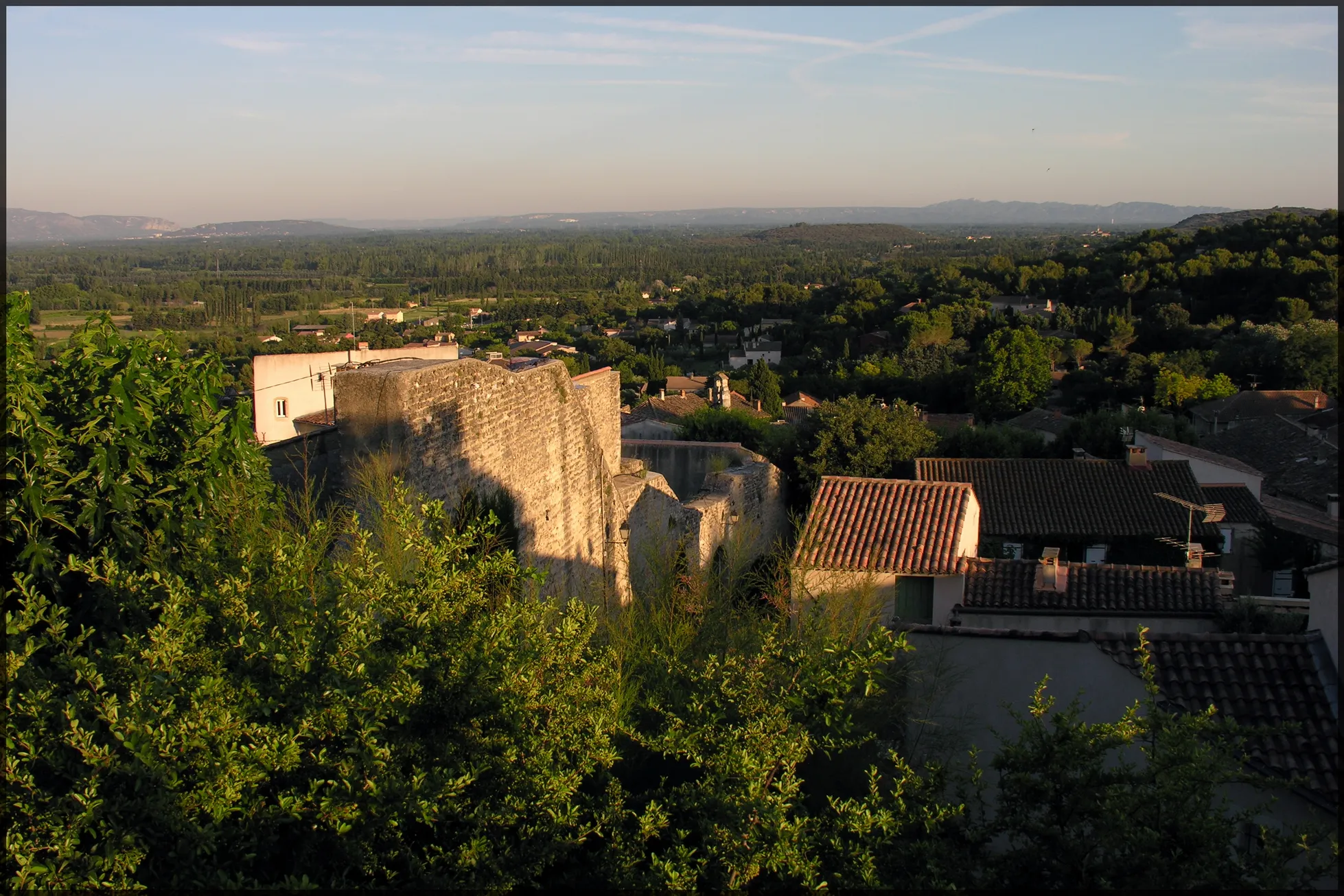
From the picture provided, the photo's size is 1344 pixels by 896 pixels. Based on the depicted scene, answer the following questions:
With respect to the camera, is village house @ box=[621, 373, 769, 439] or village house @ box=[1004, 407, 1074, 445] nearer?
village house @ box=[621, 373, 769, 439]

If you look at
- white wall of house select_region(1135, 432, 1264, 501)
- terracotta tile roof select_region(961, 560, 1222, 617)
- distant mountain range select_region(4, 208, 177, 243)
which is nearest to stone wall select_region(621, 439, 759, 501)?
terracotta tile roof select_region(961, 560, 1222, 617)

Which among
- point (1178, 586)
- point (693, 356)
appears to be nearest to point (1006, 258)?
point (693, 356)

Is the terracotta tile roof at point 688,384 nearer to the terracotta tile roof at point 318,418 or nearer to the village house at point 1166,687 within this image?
the terracotta tile roof at point 318,418

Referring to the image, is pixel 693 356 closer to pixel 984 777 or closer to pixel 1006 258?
pixel 1006 258

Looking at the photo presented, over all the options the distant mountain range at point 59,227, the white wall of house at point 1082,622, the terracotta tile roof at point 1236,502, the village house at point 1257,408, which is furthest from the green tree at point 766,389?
the distant mountain range at point 59,227

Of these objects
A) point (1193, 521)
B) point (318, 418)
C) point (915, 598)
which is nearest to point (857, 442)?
point (1193, 521)

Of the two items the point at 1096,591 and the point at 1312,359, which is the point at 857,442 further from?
the point at 1312,359

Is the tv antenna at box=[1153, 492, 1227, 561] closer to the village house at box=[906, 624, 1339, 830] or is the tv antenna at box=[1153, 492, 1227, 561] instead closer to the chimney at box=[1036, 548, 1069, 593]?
the chimney at box=[1036, 548, 1069, 593]
